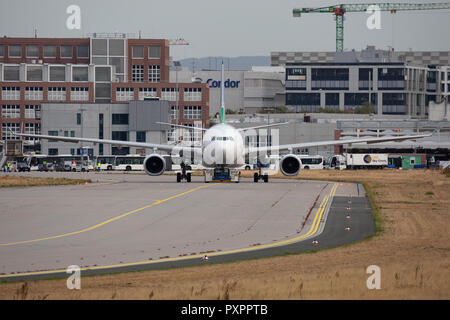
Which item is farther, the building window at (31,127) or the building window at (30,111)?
the building window at (30,111)

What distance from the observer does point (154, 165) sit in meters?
63.8

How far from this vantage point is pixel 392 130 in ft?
476

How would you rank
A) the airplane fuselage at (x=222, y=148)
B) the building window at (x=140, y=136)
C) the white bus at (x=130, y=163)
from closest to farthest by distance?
1. the airplane fuselage at (x=222, y=148)
2. the white bus at (x=130, y=163)
3. the building window at (x=140, y=136)

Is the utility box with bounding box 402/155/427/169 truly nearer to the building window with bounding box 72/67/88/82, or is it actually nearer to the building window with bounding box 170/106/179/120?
the building window with bounding box 170/106/179/120

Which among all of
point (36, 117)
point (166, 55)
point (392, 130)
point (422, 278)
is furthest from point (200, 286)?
point (166, 55)

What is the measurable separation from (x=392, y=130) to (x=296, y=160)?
85.8m

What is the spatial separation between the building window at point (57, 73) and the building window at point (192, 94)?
25.6 m

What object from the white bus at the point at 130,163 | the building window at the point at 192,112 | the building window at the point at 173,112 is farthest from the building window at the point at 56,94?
the white bus at the point at 130,163

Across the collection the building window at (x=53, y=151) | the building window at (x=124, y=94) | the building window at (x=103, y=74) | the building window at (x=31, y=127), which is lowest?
the building window at (x=53, y=151)

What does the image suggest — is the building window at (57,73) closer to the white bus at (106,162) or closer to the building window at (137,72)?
the building window at (137,72)

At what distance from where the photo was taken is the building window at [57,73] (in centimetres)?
15962

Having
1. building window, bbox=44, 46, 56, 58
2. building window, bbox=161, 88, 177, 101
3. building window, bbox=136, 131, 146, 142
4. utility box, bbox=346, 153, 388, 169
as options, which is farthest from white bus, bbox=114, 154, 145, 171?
building window, bbox=44, 46, 56, 58

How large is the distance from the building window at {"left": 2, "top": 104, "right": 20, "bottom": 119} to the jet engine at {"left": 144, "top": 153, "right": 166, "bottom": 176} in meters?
97.4
